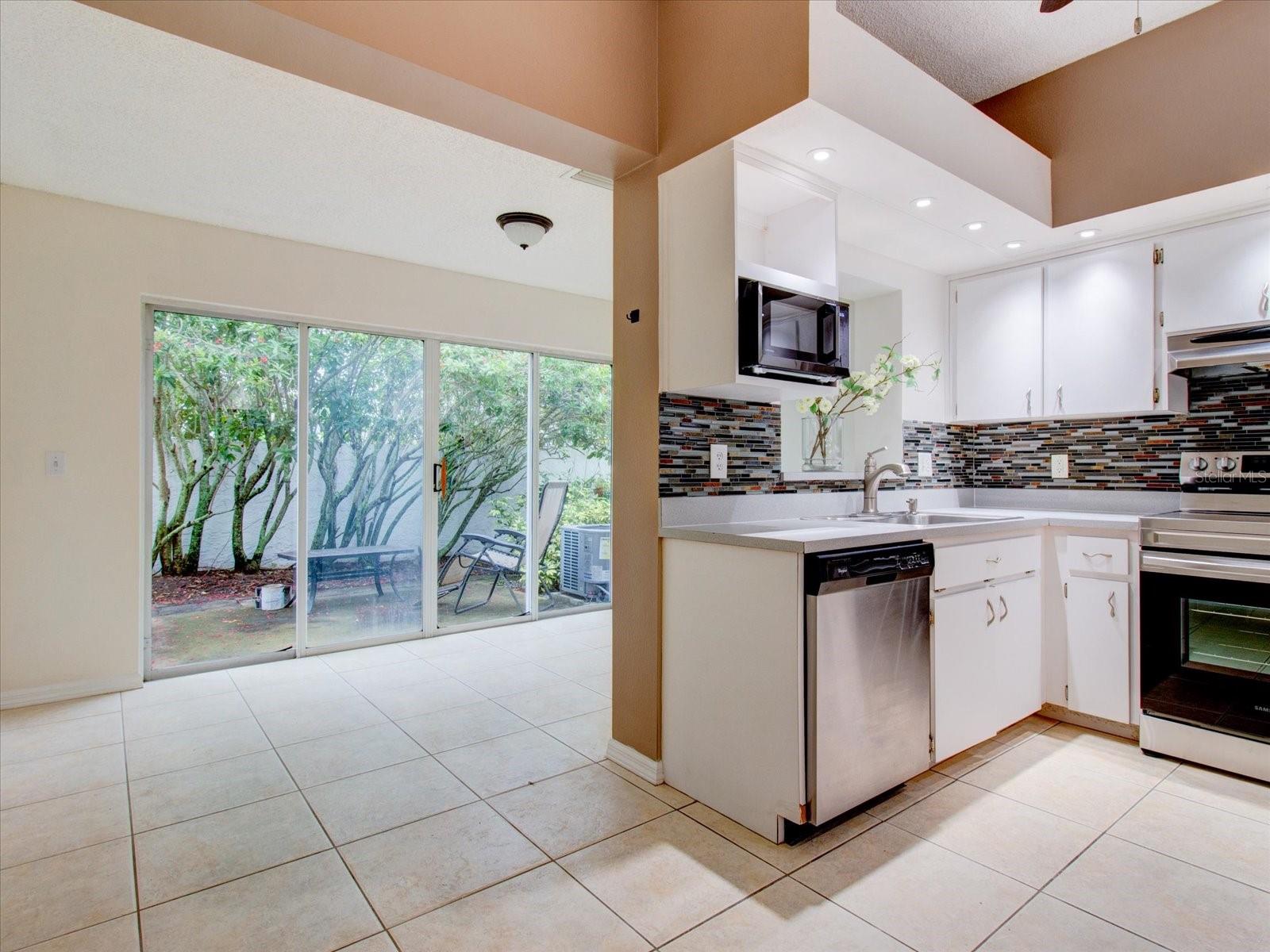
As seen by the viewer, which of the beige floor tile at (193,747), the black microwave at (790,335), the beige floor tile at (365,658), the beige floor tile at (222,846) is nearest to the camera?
the beige floor tile at (222,846)

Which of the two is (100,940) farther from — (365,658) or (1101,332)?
(1101,332)

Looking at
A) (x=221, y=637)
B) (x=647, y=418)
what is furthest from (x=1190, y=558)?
(x=221, y=637)

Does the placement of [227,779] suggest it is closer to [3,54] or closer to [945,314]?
[3,54]

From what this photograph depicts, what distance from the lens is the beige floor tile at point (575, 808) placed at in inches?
78.4

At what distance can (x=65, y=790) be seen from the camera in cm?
234

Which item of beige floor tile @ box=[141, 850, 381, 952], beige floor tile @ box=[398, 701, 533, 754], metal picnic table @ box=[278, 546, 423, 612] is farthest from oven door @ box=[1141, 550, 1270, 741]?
metal picnic table @ box=[278, 546, 423, 612]

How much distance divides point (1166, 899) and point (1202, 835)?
44 centimetres

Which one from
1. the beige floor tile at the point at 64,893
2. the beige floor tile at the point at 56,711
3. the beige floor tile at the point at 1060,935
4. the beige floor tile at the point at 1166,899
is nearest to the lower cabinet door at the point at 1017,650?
the beige floor tile at the point at 1166,899

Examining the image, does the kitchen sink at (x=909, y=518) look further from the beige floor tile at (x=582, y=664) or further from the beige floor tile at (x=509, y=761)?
the beige floor tile at (x=582, y=664)

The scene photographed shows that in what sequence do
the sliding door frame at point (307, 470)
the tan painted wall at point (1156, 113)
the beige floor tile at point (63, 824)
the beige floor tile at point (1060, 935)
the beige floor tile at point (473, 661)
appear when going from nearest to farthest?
the beige floor tile at point (1060, 935) → the beige floor tile at point (63, 824) → the tan painted wall at point (1156, 113) → the sliding door frame at point (307, 470) → the beige floor tile at point (473, 661)

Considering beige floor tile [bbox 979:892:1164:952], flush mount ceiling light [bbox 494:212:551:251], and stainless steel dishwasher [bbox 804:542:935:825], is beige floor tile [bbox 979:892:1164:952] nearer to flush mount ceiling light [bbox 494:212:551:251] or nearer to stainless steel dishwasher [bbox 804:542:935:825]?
stainless steel dishwasher [bbox 804:542:935:825]

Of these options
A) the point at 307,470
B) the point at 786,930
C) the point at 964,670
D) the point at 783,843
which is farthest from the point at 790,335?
the point at 307,470

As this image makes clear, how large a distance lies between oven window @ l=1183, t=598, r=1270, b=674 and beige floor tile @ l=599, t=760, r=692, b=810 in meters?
1.90

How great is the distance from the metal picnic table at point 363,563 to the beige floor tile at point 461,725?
1.56 m
